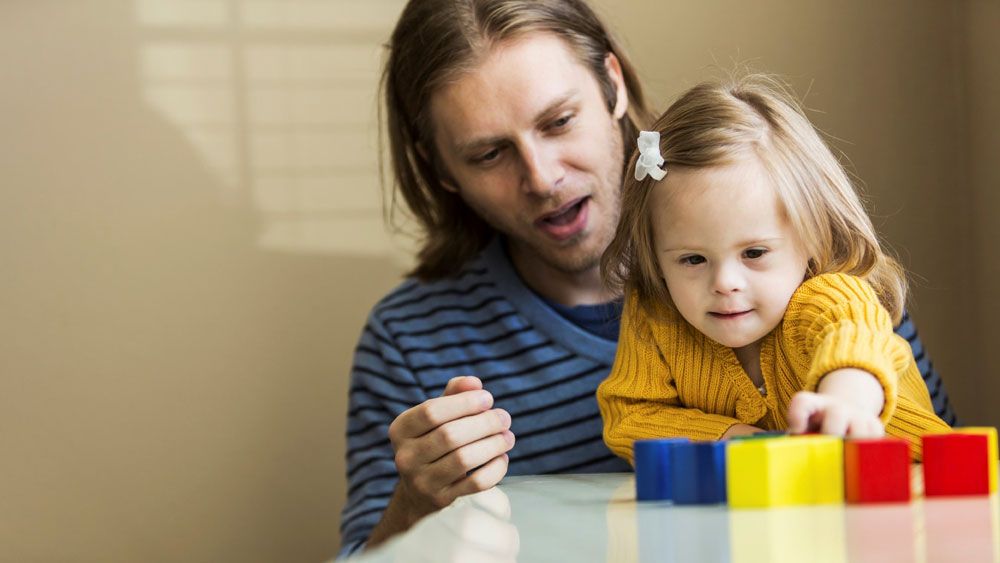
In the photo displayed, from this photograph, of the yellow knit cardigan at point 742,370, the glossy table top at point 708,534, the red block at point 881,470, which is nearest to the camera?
the glossy table top at point 708,534

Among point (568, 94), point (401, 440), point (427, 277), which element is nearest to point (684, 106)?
point (568, 94)

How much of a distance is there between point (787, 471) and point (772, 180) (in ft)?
1.36

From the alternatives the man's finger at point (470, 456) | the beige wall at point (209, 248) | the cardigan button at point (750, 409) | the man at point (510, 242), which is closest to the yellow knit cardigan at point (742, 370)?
the cardigan button at point (750, 409)

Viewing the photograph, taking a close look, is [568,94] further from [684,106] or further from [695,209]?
[695,209]

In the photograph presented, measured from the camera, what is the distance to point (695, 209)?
3.85 feet

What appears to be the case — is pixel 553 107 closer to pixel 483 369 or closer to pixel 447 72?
pixel 447 72

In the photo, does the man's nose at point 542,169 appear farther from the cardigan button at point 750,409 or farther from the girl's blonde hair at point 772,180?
the cardigan button at point 750,409

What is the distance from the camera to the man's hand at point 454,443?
127cm

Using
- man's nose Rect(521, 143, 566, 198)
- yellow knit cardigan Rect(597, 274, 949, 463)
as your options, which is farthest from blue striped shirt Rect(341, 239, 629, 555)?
yellow knit cardigan Rect(597, 274, 949, 463)

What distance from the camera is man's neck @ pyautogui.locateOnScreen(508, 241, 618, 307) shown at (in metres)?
1.74

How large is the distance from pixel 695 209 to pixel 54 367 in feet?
4.65

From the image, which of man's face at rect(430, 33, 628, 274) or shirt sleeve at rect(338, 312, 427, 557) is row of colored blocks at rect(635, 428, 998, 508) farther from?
shirt sleeve at rect(338, 312, 427, 557)

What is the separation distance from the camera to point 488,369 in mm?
1713

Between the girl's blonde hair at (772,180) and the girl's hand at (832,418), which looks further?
the girl's blonde hair at (772,180)
